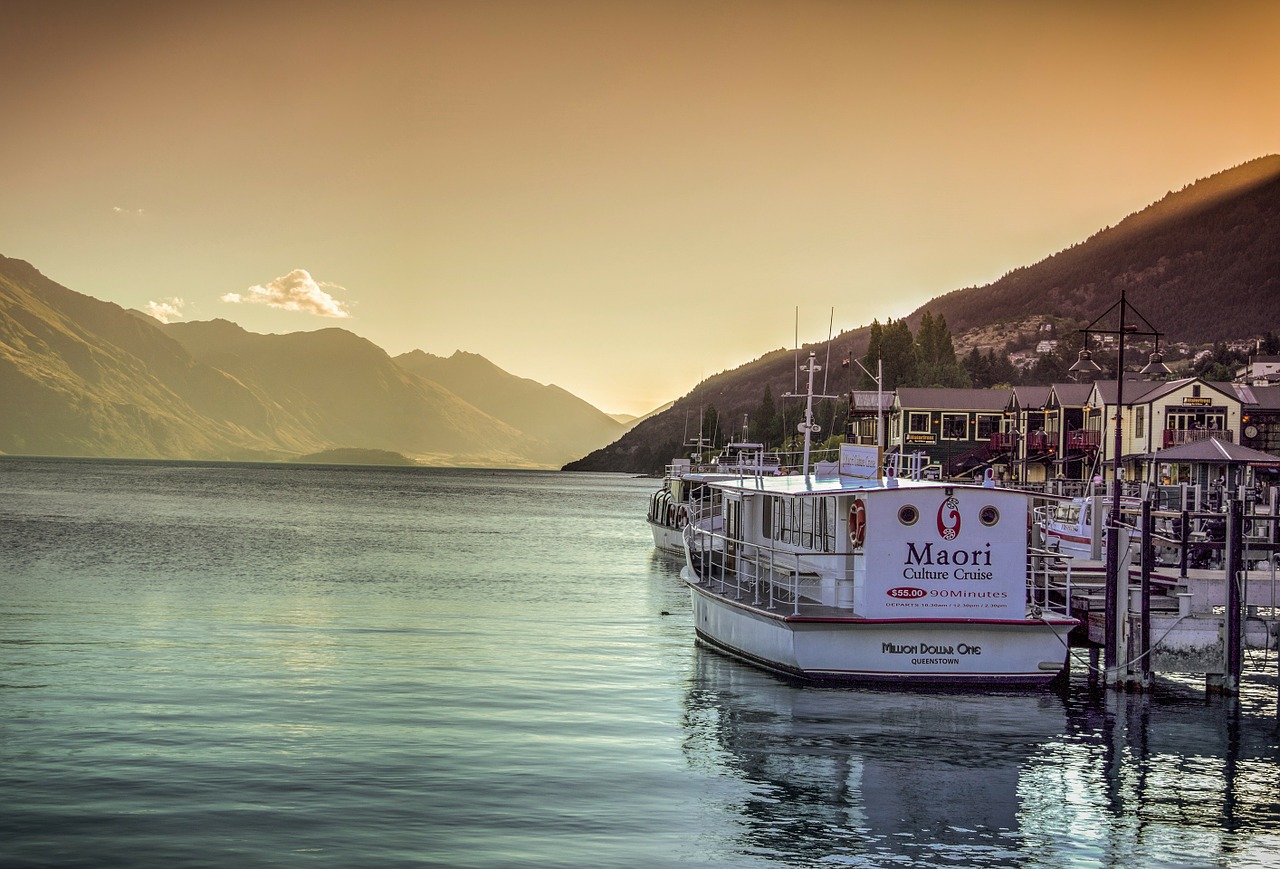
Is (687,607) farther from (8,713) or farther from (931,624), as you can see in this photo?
(8,713)

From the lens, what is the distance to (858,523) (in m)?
29.5

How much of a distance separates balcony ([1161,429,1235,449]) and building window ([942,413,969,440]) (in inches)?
1337

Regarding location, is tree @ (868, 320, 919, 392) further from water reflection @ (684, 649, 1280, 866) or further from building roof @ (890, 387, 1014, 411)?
water reflection @ (684, 649, 1280, 866)

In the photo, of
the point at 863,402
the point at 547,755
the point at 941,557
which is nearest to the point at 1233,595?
the point at 941,557

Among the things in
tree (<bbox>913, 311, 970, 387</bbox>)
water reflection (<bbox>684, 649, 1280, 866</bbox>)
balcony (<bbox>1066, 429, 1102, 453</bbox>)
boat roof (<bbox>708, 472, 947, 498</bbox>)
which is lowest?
water reflection (<bbox>684, 649, 1280, 866</bbox>)

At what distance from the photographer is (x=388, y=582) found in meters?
56.8

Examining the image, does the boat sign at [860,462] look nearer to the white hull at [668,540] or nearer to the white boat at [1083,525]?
the white boat at [1083,525]

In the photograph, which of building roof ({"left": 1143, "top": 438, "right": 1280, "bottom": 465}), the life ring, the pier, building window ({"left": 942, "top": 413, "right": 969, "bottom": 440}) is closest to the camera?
the pier

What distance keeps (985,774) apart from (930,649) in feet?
20.5

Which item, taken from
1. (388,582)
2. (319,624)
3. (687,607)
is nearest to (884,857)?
(319,624)

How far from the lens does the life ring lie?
29.0 metres

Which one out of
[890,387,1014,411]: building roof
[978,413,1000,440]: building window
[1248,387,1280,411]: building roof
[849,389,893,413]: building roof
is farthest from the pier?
[849,389,893,413]: building roof

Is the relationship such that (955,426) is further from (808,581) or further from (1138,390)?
(808,581)

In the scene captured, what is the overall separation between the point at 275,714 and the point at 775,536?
15702 millimetres
